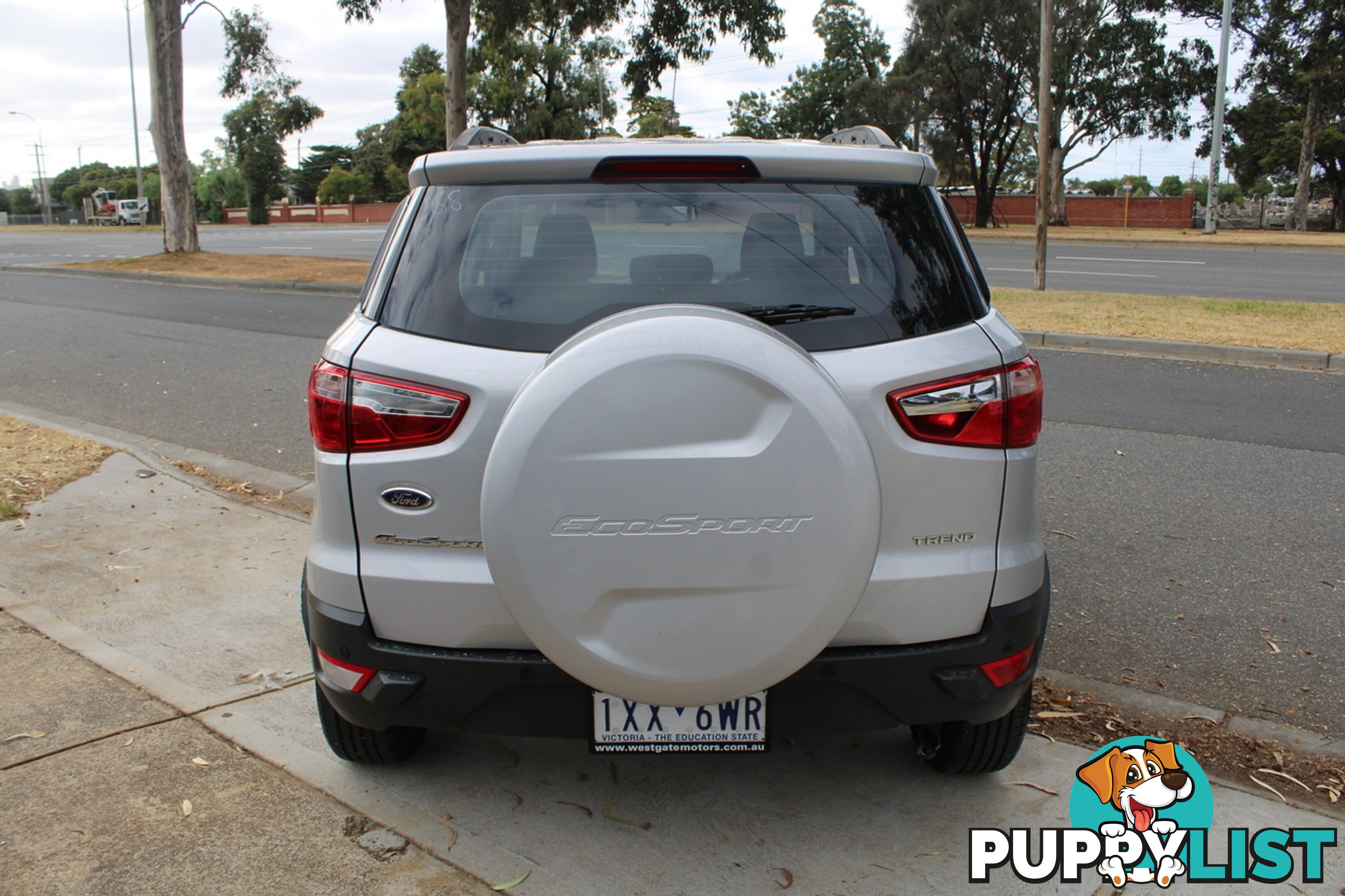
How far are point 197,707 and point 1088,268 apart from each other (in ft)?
65.1

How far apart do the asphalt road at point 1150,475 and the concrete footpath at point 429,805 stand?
97 centimetres

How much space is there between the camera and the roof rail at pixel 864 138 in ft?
9.78

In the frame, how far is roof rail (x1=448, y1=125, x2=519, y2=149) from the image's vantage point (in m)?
3.17

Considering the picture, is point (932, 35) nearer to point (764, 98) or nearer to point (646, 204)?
point (764, 98)

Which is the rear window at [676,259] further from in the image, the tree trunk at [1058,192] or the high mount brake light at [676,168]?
the tree trunk at [1058,192]

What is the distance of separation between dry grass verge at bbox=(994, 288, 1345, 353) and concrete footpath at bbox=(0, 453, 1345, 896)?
8.39 m

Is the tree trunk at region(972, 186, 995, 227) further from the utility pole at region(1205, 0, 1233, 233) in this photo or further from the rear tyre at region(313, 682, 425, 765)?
the rear tyre at region(313, 682, 425, 765)

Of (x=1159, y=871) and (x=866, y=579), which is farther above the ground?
(x=866, y=579)

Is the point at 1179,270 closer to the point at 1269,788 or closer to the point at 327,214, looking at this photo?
the point at 1269,788

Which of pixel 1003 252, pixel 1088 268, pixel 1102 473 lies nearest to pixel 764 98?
pixel 1003 252

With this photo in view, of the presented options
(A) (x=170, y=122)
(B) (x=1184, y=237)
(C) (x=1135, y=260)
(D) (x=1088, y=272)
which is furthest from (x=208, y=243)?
(B) (x=1184, y=237)

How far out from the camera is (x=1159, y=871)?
2.60m

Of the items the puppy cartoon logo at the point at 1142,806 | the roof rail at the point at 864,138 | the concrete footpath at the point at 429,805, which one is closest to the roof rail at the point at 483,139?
the roof rail at the point at 864,138

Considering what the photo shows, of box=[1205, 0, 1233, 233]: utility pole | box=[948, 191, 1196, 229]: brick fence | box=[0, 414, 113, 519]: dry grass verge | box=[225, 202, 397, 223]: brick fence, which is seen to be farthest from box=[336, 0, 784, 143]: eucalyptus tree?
box=[225, 202, 397, 223]: brick fence
